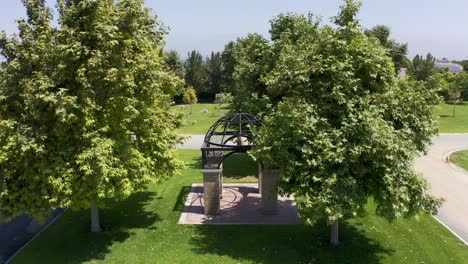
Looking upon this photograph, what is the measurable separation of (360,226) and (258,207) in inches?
194

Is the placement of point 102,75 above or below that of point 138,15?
below

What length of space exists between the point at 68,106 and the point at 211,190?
7624 millimetres

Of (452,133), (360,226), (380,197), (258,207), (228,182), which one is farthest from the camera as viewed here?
(452,133)

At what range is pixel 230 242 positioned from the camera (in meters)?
15.7

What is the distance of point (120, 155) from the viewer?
1423cm

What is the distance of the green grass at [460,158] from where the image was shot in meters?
27.9

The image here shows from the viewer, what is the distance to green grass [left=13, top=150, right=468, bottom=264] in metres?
14.5

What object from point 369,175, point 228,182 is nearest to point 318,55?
point 369,175

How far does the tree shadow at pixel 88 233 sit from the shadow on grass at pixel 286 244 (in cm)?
315

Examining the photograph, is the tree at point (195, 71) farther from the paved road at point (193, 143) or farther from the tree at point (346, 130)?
the tree at point (346, 130)

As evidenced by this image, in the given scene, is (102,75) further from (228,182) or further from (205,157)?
(228,182)

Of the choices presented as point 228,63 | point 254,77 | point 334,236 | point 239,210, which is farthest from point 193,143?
point 228,63

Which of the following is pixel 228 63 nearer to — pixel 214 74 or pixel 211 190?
pixel 214 74

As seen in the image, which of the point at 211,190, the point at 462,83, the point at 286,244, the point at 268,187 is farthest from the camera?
the point at 462,83
